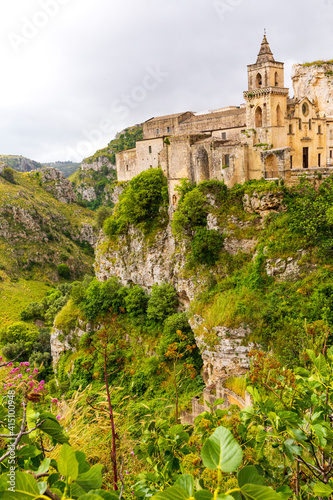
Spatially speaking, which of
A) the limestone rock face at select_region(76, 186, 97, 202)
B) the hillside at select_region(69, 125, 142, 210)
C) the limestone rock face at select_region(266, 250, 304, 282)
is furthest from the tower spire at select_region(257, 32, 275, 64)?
the limestone rock face at select_region(76, 186, 97, 202)

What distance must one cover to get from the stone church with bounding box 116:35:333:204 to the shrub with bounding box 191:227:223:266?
367cm

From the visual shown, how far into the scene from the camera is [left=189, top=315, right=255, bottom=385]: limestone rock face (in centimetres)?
1912

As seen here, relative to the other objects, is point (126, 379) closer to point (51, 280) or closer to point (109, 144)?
point (51, 280)

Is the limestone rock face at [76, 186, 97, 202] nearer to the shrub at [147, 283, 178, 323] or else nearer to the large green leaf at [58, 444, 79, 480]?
the shrub at [147, 283, 178, 323]

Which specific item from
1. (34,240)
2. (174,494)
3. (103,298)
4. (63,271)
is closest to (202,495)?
(174,494)

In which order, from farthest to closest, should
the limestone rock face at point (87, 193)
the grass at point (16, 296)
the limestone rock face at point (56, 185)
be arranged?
1. the limestone rock face at point (87, 193)
2. the limestone rock face at point (56, 185)
3. the grass at point (16, 296)

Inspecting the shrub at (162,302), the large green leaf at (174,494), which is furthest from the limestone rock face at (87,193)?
the large green leaf at (174,494)

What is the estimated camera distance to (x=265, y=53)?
75.4 ft

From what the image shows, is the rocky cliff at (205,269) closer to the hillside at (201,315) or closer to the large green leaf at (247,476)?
the hillside at (201,315)

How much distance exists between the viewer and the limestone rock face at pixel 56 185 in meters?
84.0

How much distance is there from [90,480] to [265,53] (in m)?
26.0

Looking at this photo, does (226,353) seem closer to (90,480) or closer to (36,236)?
(90,480)

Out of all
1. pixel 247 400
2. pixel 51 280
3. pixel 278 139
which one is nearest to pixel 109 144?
pixel 51 280

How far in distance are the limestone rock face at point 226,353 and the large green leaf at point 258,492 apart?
58.2ft
